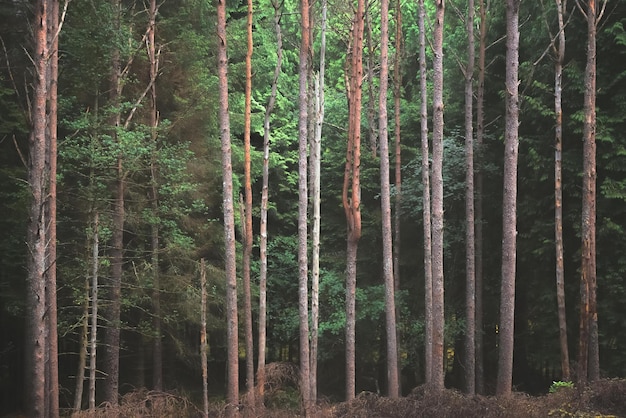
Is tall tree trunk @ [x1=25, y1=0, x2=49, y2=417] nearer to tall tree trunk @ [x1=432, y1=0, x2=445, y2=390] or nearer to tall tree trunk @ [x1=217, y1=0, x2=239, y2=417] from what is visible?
tall tree trunk @ [x1=217, y1=0, x2=239, y2=417]

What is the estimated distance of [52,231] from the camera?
1049 cm

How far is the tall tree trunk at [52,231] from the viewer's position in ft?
33.3

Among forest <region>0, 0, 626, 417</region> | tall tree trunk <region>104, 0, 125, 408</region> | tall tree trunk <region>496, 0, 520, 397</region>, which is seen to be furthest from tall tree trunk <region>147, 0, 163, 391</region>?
tall tree trunk <region>496, 0, 520, 397</region>

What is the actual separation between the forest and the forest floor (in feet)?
0.25

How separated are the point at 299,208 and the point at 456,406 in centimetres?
576

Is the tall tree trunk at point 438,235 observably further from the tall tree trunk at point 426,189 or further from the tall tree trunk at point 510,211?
the tall tree trunk at point 426,189

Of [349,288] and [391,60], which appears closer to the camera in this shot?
[349,288]

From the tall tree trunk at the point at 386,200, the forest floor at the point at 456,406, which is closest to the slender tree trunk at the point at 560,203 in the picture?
the forest floor at the point at 456,406

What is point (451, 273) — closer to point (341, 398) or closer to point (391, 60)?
point (341, 398)

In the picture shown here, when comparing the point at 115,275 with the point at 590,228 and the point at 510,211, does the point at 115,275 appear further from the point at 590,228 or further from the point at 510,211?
the point at 590,228

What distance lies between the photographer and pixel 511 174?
1166 cm

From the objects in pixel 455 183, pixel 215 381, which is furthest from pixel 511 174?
pixel 215 381

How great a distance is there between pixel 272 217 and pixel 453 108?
24.6ft

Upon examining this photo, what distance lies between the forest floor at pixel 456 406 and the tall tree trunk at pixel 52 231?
0.72 metres
